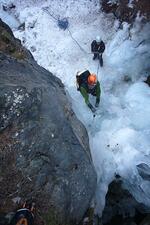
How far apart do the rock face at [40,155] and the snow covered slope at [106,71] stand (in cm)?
147

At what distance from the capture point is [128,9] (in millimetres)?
14703

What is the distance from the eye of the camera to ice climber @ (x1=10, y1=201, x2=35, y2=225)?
7289mm

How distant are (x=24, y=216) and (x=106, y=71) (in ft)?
24.9

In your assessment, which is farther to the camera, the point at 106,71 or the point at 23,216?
the point at 106,71

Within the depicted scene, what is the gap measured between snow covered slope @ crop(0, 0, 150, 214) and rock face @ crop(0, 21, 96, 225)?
4.83ft

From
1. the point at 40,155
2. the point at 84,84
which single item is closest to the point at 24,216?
the point at 40,155

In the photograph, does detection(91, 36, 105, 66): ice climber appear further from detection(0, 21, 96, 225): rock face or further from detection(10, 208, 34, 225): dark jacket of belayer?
detection(10, 208, 34, 225): dark jacket of belayer

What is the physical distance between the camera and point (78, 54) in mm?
14453

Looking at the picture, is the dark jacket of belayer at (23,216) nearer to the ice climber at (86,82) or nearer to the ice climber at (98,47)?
the ice climber at (86,82)

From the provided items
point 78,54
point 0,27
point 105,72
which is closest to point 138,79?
point 105,72

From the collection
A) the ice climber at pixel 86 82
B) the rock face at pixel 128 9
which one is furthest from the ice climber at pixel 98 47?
the ice climber at pixel 86 82

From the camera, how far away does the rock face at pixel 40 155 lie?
790 centimetres

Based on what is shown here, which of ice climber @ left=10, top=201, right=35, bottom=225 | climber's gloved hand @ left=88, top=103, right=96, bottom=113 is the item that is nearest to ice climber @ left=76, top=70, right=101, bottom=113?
climber's gloved hand @ left=88, top=103, right=96, bottom=113

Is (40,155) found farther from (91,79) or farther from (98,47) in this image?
(98,47)
